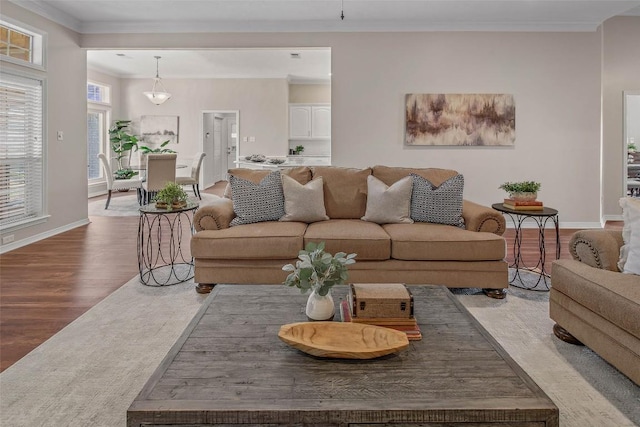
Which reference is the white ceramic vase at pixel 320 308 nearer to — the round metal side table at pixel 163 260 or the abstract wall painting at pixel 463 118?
the round metal side table at pixel 163 260

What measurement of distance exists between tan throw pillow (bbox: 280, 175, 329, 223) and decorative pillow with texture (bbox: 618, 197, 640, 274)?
2100mm

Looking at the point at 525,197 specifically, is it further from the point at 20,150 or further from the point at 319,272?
the point at 20,150

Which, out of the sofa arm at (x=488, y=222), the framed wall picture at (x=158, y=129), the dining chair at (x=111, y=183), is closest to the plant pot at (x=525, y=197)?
the sofa arm at (x=488, y=222)

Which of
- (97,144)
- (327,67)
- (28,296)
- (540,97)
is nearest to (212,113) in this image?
(97,144)

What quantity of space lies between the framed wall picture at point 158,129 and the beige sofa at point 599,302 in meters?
9.87

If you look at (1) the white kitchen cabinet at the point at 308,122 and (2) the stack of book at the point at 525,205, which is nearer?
(2) the stack of book at the point at 525,205

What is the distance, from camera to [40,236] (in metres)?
5.55

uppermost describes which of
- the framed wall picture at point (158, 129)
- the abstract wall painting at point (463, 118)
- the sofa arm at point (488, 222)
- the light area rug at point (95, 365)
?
the framed wall picture at point (158, 129)

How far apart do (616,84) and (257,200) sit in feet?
20.4

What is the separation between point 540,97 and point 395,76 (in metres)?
1.95

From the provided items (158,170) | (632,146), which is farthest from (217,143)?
(632,146)

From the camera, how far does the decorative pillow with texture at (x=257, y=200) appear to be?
3715 mm

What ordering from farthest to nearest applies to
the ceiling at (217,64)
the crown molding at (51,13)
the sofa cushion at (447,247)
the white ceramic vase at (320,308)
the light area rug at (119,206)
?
the ceiling at (217,64) < the light area rug at (119,206) < the crown molding at (51,13) < the sofa cushion at (447,247) < the white ceramic vase at (320,308)

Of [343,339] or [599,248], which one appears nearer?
[343,339]
